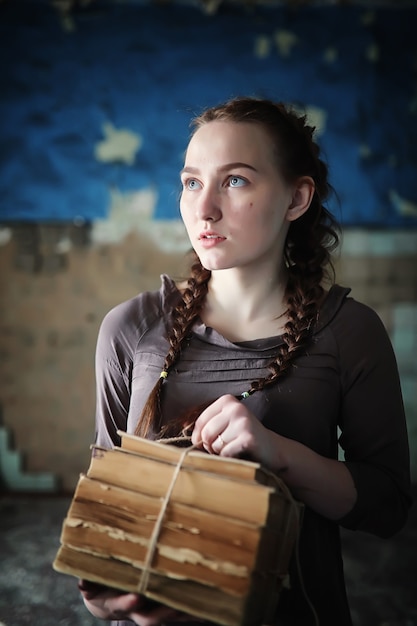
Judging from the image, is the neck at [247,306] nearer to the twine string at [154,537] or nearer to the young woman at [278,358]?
the young woman at [278,358]

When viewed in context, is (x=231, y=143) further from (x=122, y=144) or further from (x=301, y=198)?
(x=122, y=144)

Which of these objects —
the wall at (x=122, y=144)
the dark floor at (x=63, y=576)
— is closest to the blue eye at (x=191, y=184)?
the dark floor at (x=63, y=576)

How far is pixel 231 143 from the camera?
3.86ft

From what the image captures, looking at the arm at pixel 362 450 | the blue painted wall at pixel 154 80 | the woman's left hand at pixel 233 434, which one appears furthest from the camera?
the blue painted wall at pixel 154 80

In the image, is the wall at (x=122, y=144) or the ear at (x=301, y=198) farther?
the wall at (x=122, y=144)

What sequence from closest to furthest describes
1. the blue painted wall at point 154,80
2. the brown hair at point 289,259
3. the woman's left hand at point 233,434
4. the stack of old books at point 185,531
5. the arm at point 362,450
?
the stack of old books at point 185,531 → the woman's left hand at point 233,434 → the arm at point 362,450 → the brown hair at point 289,259 → the blue painted wall at point 154,80

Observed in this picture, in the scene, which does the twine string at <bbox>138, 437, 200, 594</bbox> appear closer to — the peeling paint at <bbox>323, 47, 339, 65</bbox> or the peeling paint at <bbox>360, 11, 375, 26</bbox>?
the peeling paint at <bbox>323, 47, 339, 65</bbox>

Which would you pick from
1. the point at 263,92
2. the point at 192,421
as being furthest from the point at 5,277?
the point at 192,421

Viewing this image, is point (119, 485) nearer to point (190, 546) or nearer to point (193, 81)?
point (190, 546)

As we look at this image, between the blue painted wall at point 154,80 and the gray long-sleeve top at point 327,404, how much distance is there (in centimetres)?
211

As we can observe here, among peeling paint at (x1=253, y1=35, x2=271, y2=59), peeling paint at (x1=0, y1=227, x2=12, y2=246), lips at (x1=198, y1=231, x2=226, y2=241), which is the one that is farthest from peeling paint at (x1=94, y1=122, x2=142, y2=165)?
lips at (x1=198, y1=231, x2=226, y2=241)

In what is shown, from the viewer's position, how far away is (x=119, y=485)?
3.07 feet

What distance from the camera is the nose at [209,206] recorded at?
115 cm

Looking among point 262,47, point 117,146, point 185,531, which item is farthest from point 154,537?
point 262,47
